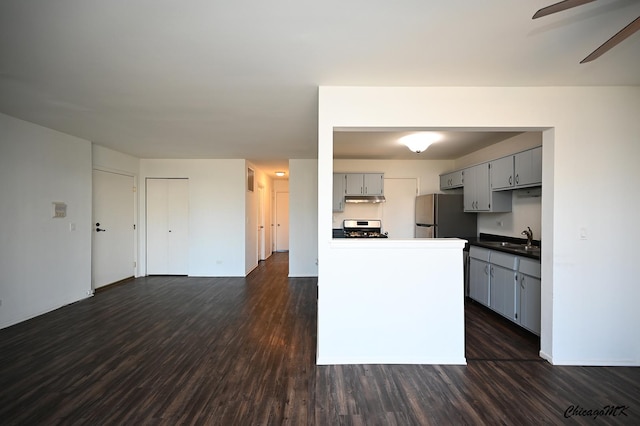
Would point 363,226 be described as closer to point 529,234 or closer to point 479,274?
point 479,274

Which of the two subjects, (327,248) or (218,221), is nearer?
(327,248)

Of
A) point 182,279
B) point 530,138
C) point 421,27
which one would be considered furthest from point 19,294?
point 530,138

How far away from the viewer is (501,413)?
6.05ft

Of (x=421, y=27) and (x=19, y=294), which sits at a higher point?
(x=421, y=27)

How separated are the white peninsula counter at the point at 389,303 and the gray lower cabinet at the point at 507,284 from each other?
1.06m

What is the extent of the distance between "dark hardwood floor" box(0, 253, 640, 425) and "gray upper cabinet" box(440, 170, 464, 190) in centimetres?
235

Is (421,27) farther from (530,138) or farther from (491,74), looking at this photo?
(530,138)

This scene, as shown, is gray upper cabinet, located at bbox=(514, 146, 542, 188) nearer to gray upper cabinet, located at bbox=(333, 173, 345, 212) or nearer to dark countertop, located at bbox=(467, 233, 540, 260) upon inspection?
dark countertop, located at bbox=(467, 233, 540, 260)

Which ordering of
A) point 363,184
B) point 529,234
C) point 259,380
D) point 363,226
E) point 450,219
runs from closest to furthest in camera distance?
point 259,380
point 529,234
point 450,219
point 363,184
point 363,226

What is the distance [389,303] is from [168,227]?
5003 mm

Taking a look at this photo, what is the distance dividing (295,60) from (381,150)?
3031mm

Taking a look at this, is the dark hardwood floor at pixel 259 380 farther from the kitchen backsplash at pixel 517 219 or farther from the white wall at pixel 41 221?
the kitchen backsplash at pixel 517 219

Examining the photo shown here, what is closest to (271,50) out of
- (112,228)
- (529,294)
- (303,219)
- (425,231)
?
(529,294)

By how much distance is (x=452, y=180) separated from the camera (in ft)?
16.6
